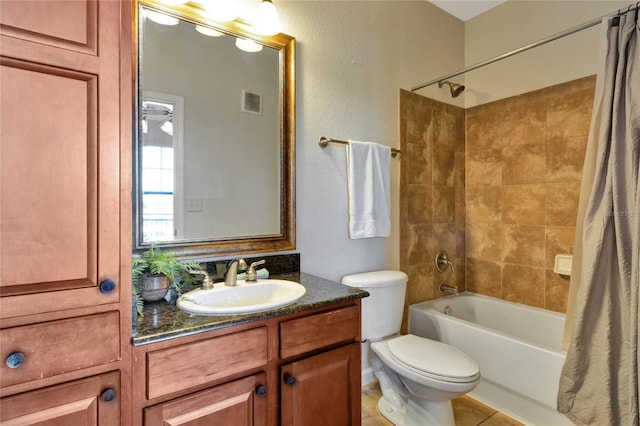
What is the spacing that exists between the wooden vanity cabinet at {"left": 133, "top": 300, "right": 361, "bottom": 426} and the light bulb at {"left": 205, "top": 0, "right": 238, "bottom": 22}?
135 cm

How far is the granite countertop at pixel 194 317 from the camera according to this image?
3.07 feet

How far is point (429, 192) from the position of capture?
2.46 meters

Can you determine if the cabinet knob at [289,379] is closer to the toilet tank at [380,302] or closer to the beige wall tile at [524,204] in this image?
the toilet tank at [380,302]

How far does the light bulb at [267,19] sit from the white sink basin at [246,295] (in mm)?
1191

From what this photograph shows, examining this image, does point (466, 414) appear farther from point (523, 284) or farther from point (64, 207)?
point (64, 207)

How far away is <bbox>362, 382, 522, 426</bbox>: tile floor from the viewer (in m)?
1.76

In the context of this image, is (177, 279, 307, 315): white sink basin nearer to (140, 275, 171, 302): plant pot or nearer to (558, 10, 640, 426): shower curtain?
(140, 275, 171, 302): plant pot

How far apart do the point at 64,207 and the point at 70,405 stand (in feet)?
1.62

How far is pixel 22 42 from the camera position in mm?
746

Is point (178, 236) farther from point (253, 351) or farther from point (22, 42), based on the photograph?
Answer: point (22, 42)

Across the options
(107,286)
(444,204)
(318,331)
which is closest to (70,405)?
(107,286)

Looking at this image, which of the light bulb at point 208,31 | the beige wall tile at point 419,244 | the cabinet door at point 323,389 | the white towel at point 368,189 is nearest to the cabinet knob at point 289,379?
the cabinet door at point 323,389

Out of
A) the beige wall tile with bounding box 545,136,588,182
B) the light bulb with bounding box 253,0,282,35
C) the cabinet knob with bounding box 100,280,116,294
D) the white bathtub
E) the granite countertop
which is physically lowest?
the white bathtub

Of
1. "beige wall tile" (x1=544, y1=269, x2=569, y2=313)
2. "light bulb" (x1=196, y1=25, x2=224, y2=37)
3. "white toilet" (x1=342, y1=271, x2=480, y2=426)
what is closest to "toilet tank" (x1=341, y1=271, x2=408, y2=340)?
"white toilet" (x1=342, y1=271, x2=480, y2=426)
